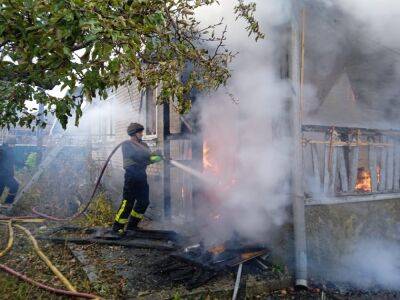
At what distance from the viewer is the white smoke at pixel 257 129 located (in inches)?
205

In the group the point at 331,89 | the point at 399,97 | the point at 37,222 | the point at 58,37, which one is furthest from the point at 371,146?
the point at 37,222

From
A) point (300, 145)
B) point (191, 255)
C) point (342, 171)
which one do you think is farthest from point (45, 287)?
point (342, 171)

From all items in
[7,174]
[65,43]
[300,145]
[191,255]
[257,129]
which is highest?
[65,43]

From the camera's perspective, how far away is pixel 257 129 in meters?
5.59

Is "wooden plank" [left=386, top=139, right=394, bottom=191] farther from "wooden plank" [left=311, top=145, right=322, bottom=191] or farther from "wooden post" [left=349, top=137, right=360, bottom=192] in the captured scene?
"wooden plank" [left=311, top=145, right=322, bottom=191]

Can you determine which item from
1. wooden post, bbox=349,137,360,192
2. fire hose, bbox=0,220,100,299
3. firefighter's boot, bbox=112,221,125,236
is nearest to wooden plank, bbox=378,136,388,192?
wooden post, bbox=349,137,360,192

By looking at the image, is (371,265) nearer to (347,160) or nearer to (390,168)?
(347,160)

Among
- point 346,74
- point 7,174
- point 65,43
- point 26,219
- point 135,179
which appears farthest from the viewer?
point 7,174

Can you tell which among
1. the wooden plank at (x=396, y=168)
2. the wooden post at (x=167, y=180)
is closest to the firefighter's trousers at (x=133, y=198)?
the wooden post at (x=167, y=180)

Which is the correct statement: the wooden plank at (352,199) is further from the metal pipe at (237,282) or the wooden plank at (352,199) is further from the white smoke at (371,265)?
the metal pipe at (237,282)

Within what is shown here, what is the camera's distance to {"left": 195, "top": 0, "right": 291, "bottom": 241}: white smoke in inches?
205

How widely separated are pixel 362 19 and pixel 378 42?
0.92 meters

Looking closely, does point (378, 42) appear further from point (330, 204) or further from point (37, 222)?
point (37, 222)

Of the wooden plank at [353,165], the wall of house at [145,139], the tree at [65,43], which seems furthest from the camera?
the wall of house at [145,139]
